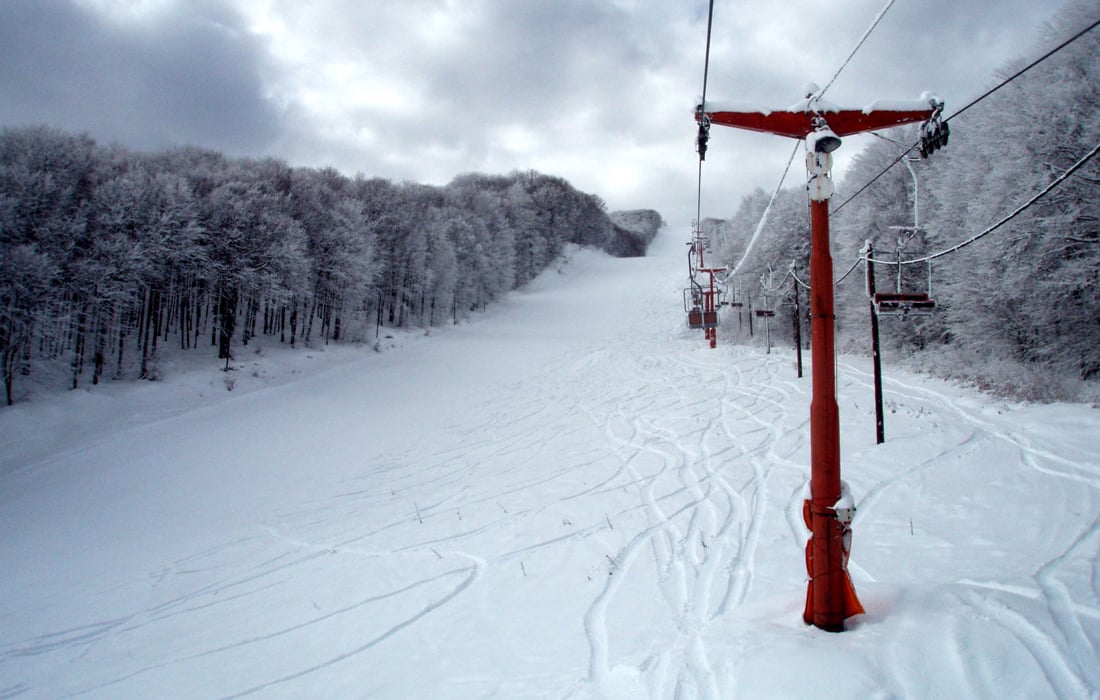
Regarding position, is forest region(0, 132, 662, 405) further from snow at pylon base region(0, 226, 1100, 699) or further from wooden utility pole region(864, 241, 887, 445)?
wooden utility pole region(864, 241, 887, 445)

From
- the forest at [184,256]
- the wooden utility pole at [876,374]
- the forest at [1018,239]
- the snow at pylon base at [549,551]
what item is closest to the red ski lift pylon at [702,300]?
the forest at [1018,239]

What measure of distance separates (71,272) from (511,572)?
67.7ft

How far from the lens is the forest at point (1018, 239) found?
14008 millimetres

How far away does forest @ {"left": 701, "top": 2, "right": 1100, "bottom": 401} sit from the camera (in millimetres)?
14008

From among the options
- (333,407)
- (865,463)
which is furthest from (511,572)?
(333,407)

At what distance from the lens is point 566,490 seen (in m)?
9.32

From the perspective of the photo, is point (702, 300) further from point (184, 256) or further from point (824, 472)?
point (824, 472)

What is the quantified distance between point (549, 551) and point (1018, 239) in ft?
58.1

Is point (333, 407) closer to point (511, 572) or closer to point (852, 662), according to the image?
point (511, 572)

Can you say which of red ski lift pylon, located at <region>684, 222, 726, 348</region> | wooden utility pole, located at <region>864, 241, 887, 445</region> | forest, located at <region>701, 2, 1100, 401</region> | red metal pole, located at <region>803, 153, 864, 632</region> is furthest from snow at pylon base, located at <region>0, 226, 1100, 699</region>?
red ski lift pylon, located at <region>684, 222, 726, 348</region>

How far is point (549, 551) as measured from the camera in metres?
6.82

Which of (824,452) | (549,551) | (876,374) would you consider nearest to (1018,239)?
(876,374)

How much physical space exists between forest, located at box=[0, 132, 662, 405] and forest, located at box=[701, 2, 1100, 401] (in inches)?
884

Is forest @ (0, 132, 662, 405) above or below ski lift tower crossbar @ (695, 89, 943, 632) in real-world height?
above
